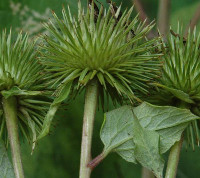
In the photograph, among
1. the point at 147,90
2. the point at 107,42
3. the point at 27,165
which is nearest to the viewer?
the point at 107,42

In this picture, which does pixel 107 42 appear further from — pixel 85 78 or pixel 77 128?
pixel 77 128

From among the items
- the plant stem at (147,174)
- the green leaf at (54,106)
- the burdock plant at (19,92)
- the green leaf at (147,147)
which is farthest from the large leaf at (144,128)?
the plant stem at (147,174)

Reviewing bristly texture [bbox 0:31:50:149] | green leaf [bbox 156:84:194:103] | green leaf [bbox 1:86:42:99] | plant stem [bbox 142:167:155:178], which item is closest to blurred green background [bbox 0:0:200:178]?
plant stem [bbox 142:167:155:178]

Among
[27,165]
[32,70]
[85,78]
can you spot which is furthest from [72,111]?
[85,78]

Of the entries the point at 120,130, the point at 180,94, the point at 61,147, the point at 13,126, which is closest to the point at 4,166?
the point at 13,126

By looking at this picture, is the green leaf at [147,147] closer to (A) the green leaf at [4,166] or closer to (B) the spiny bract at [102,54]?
(B) the spiny bract at [102,54]

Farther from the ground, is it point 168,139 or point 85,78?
point 85,78

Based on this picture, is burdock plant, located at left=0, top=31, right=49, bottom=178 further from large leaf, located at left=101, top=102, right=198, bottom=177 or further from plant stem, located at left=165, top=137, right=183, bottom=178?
plant stem, located at left=165, top=137, right=183, bottom=178
